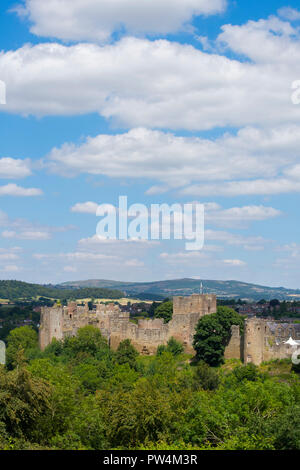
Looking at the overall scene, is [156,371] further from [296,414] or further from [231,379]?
[296,414]

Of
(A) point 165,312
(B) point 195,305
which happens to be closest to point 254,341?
(B) point 195,305

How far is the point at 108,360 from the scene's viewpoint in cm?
6241

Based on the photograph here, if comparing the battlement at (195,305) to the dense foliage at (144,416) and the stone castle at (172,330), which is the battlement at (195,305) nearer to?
the stone castle at (172,330)

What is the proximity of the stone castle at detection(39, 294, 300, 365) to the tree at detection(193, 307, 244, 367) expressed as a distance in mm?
914

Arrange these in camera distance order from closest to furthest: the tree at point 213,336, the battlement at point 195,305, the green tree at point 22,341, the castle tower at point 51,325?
the tree at point 213,336, the battlement at point 195,305, the castle tower at point 51,325, the green tree at point 22,341

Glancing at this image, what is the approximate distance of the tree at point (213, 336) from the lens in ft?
196

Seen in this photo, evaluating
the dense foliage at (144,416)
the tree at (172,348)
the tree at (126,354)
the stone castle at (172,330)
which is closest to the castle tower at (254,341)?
the stone castle at (172,330)

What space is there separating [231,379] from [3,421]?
24.8 metres

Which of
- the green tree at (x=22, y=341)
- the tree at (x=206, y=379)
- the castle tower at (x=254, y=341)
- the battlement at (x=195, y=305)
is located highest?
the battlement at (x=195, y=305)

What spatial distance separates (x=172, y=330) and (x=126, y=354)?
5.71 metres

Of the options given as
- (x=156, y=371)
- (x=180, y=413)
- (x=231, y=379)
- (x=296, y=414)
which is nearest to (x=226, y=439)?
(x=296, y=414)

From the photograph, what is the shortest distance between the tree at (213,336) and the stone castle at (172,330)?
36.0 inches

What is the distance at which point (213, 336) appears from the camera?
60406 mm
